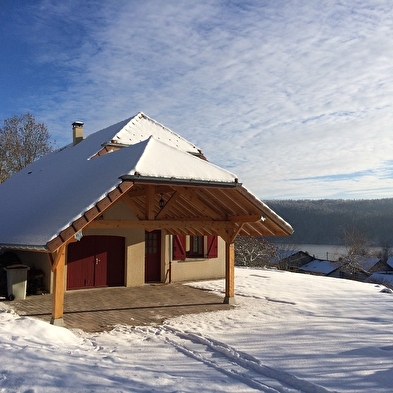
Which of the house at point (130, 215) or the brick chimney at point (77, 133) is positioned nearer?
the house at point (130, 215)

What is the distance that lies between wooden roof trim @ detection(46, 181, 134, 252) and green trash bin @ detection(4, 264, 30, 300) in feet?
15.2

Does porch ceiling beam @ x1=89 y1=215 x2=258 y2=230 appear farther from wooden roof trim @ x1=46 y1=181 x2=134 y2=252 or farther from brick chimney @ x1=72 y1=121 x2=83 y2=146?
brick chimney @ x1=72 y1=121 x2=83 y2=146

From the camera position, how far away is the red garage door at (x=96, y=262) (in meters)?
13.3

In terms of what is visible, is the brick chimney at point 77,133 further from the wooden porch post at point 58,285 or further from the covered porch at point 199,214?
the wooden porch post at point 58,285

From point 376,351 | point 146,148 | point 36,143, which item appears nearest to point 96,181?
point 146,148

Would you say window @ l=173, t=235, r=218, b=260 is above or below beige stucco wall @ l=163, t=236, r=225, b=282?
above

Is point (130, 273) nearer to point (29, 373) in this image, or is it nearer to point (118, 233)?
point (118, 233)

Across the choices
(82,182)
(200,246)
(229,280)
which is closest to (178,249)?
(200,246)

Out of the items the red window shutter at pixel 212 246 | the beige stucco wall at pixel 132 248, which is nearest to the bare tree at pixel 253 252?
the red window shutter at pixel 212 246

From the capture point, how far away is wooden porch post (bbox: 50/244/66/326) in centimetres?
826

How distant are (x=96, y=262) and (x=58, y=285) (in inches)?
213

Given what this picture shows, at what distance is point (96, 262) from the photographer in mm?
13750

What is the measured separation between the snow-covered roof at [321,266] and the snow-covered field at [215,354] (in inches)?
1584

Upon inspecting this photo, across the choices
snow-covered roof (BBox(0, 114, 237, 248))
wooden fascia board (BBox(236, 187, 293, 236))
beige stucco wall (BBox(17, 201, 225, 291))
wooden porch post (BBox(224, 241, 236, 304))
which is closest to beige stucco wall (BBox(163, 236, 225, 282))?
beige stucco wall (BBox(17, 201, 225, 291))
